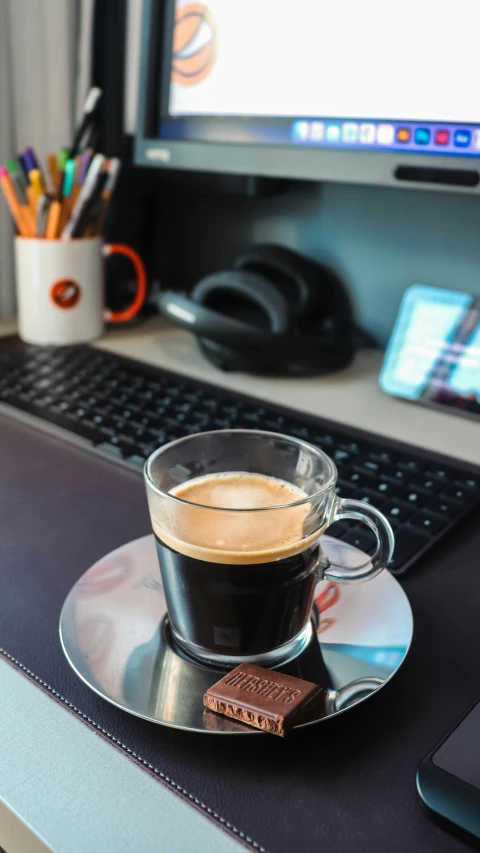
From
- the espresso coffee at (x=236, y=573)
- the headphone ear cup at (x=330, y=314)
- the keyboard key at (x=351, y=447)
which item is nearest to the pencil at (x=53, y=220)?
the headphone ear cup at (x=330, y=314)

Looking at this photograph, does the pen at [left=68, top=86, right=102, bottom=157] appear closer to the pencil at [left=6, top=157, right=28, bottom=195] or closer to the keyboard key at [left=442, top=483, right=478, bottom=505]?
the pencil at [left=6, top=157, right=28, bottom=195]

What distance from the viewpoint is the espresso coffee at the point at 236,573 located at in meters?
Result: 0.32

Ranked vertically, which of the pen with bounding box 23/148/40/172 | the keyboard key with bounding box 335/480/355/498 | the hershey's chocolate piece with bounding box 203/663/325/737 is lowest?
the keyboard key with bounding box 335/480/355/498

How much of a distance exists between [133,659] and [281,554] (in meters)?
0.08

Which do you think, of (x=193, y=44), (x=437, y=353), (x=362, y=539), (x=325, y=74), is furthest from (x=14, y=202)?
(x=362, y=539)

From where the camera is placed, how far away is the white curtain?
0.84m

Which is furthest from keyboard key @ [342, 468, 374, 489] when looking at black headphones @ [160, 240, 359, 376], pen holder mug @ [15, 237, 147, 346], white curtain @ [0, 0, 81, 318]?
white curtain @ [0, 0, 81, 318]

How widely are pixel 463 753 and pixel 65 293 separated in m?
0.64

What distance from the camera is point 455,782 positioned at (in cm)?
27

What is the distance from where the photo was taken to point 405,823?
0.26 meters

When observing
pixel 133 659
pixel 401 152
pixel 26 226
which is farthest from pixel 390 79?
pixel 133 659

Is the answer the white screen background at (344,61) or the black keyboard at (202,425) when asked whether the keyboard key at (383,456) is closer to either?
the black keyboard at (202,425)

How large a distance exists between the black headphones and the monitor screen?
133mm

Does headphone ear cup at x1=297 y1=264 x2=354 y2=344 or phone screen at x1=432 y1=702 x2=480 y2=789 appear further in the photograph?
headphone ear cup at x1=297 y1=264 x2=354 y2=344
